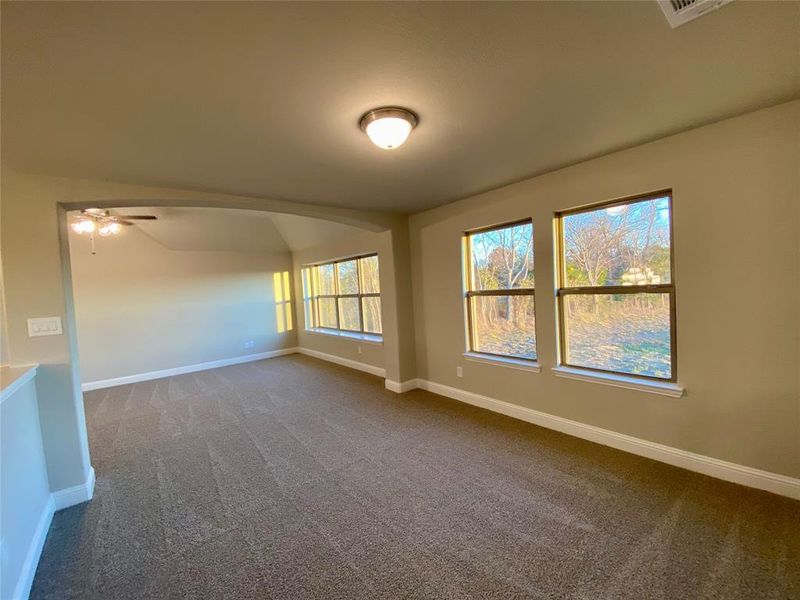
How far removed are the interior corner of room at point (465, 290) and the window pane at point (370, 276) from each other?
5.34 feet

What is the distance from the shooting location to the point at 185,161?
229cm

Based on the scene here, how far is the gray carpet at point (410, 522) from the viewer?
5.22ft

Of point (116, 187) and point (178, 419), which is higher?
point (116, 187)

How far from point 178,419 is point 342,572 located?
125 inches

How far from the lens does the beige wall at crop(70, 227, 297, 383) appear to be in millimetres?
5273

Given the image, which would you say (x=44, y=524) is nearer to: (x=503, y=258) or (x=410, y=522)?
(x=410, y=522)

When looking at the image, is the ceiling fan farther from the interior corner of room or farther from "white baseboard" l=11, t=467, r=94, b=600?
"white baseboard" l=11, t=467, r=94, b=600

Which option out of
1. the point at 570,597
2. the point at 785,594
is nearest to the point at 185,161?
the point at 570,597

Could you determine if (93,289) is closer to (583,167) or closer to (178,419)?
(178,419)

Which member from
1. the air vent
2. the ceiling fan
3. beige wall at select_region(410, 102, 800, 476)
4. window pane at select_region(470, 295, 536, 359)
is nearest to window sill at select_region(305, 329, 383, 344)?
window pane at select_region(470, 295, 536, 359)

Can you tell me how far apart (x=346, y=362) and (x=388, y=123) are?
189 inches

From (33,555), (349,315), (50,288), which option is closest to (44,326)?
(50,288)

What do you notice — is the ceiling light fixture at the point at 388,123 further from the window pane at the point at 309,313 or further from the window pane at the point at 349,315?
the window pane at the point at 309,313

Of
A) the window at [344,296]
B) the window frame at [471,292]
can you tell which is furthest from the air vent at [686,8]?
the window at [344,296]
